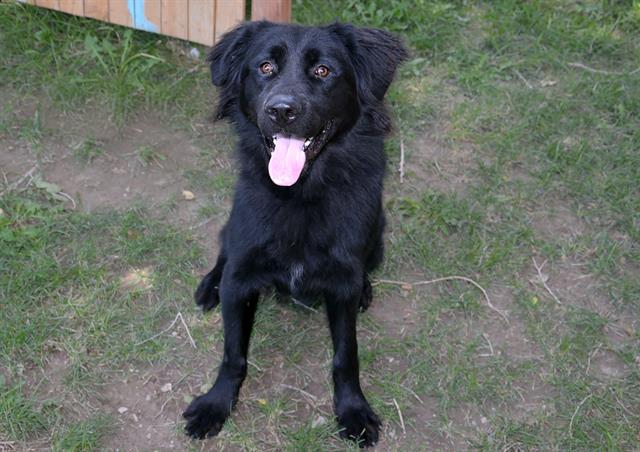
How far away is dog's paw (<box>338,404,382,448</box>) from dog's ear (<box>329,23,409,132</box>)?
1.16m

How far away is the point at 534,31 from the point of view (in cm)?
482

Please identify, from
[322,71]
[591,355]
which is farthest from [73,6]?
[591,355]

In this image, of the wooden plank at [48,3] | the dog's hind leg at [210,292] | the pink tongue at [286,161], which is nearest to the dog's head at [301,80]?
the pink tongue at [286,161]

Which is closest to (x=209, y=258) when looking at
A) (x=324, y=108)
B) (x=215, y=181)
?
(x=215, y=181)

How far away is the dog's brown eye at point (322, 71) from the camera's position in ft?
8.92

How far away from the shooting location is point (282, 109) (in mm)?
2482

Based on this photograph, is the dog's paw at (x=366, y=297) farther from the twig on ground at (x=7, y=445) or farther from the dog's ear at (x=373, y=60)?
the twig on ground at (x=7, y=445)

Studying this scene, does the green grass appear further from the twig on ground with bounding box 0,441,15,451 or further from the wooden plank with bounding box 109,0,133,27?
the twig on ground with bounding box 0,441,15,451

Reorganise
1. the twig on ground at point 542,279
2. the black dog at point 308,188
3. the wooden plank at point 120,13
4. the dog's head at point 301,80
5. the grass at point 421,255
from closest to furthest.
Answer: the dog's head at point 301,80 < the black dog at point 308,188 < the grass at point 421,255 < the twig on ground at point 542,279 < the wooden plank at point 120,13

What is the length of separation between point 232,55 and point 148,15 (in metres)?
1.47

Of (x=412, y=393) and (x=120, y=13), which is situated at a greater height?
(x=120, y=13)

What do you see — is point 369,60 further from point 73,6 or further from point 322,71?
point 73,6

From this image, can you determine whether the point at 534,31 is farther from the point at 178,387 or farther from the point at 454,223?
the point at 178,387

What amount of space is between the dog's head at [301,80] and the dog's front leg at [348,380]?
59 cm
